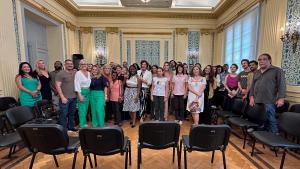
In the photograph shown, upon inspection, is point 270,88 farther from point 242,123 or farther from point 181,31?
point 181,31

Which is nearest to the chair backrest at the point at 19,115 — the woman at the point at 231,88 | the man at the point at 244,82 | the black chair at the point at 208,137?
the black chair at the point at 208,137

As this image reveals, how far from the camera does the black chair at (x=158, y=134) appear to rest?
186cm

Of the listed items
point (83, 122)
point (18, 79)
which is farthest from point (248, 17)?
point (18, 79)

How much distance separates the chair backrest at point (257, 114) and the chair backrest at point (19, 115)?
3.84 metres

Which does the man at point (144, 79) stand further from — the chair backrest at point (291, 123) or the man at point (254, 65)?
the chair backrest at point (291, 123)

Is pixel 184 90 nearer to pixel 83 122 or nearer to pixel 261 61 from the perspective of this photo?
pixel 261 61

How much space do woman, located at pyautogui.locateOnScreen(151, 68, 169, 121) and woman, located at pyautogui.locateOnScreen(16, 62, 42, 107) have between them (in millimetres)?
2434

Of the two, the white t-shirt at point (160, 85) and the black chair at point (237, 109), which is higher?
the white t-shirt at point (160, 85)

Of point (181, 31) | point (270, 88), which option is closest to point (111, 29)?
point (181, 31)

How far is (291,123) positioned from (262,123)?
21.5 inches

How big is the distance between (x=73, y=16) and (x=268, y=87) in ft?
23.9

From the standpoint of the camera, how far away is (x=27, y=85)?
3262 millimetres

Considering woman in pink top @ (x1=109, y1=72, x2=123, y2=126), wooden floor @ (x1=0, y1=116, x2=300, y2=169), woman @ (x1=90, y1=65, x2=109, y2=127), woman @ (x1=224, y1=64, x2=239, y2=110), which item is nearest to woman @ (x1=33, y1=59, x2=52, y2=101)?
woman @ (x1=90, y1=65, x2=109, y2=127)

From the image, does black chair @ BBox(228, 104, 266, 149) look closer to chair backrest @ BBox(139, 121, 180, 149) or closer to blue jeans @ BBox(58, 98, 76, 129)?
chair backrest @ BBox(139, 121, 180, 149)
